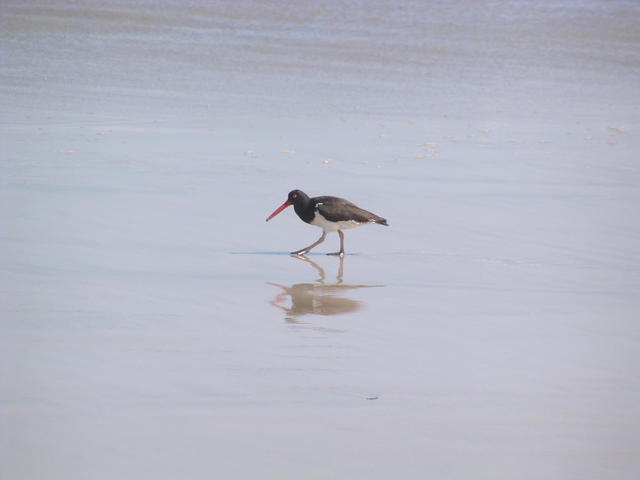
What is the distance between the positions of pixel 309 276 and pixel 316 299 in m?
0.63

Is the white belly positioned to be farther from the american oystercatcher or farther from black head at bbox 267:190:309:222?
black head at bbox 267:190:309:222

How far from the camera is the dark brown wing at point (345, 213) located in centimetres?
830

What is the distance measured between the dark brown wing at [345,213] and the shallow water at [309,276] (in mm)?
232

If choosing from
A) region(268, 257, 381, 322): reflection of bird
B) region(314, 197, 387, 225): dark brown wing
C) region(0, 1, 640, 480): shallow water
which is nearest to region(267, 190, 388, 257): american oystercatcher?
region(314, 197, 387, 225): dark brown wing

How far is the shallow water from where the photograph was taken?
457 centimetres

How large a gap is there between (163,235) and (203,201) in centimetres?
113

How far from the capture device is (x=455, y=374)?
542 cm

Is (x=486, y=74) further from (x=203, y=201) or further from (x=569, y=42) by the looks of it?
(x=203, y=201)

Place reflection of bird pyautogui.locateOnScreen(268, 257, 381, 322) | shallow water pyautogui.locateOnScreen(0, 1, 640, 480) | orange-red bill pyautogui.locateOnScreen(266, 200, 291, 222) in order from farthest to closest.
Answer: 1. orange-red bill pyautogui.locateOnScreen(266, 200, 291, 222)
2. reflection of bird pyautogui.locateOnScreen(268, 257, 381, 322)
3. shallow water pyautogui.locateOnScreen(0, 1, 640, 480)

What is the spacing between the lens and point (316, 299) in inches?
273

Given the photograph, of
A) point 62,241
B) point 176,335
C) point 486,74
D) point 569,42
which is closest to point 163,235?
point 62,241

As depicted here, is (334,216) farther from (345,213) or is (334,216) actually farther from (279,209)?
(279,209)

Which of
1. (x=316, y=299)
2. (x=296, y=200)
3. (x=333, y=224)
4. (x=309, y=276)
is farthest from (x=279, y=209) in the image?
(x=316, y=299)

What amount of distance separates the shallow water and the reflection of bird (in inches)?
1.1
